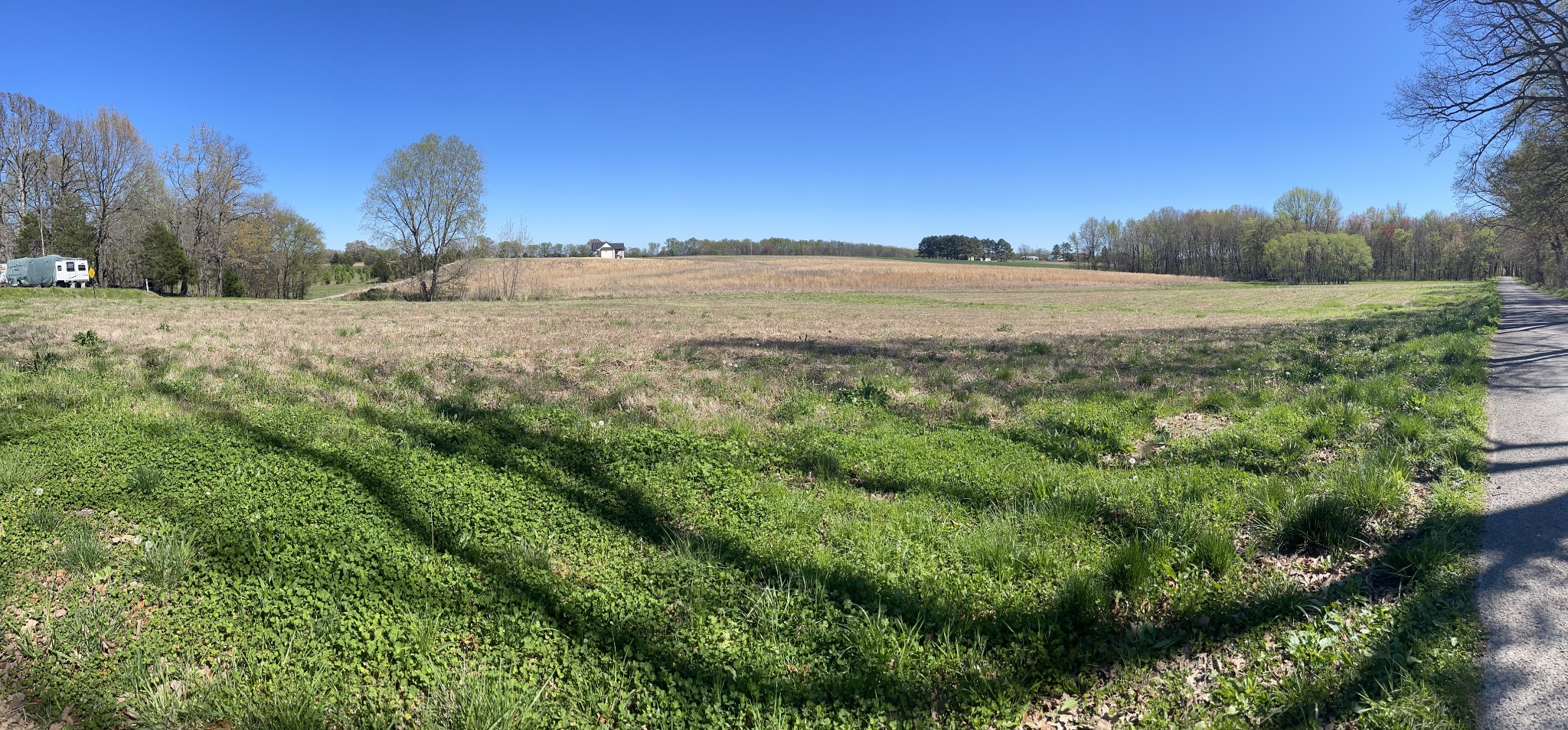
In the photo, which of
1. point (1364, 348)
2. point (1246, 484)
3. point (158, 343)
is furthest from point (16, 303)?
point (1364, 348)

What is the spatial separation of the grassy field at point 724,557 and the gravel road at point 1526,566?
0.50 ft

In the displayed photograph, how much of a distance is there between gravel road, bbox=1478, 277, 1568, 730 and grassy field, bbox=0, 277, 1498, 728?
0.50 feet

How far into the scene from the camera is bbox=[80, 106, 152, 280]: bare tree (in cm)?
4722

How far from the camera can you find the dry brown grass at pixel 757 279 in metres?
53.7

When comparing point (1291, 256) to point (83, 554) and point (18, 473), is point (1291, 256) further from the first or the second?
point (18, 473)

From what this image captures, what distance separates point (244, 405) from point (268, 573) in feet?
15.8

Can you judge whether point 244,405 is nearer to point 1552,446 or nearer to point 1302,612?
point 1302,612

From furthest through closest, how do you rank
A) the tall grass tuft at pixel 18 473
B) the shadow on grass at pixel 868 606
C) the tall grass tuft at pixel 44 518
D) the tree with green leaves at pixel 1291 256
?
the tree with green leaves at pixel 1291 256, the tall grass tuft at pixel 18 473, the tall grass tuft at pixel 44 518, the shadow on grass at pixel 868 606

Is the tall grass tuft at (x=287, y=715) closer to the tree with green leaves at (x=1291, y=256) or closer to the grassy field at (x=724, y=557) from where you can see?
the grassy field at (x=724, y=557)

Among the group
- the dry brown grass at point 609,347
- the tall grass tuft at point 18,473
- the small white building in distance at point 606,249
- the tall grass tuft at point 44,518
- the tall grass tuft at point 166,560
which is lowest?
the tall grass tuft at point 166,560

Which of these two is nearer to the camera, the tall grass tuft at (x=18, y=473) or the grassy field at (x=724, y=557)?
the grassy field at (x=724, y=557)

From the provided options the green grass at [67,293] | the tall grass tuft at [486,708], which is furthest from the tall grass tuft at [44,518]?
the green grass at [67,293]

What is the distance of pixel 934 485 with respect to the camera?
5441 mm

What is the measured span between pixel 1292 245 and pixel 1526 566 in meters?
133
